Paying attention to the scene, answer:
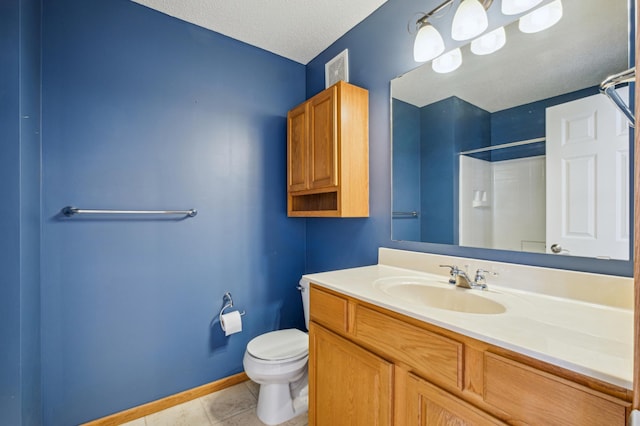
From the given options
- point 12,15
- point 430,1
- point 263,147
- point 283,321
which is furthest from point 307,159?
point 12,15

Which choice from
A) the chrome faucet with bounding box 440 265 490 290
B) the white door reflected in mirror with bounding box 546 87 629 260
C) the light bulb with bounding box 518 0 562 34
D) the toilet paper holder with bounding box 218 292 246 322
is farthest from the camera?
the toilet paper holder with bounding box 218 292 246 322

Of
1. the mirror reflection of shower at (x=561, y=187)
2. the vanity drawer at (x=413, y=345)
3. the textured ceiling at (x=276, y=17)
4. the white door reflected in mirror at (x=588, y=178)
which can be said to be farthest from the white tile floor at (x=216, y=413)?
the textured ceiling at (x=276, y=17)

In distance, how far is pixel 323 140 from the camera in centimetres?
176

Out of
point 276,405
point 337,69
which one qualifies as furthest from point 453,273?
point 337,69

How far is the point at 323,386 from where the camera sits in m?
1.29

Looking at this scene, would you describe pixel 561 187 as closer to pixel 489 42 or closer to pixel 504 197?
pixel 504 197

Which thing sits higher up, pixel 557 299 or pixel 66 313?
pixel 557 299

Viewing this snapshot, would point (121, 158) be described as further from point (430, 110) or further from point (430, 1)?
point (430, 1)

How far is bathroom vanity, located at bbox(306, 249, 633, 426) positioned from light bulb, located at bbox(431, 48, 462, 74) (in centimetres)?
93

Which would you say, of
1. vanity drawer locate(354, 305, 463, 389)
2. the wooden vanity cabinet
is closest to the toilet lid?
the wooden vanity cabinet

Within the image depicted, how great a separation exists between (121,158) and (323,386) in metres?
1.63

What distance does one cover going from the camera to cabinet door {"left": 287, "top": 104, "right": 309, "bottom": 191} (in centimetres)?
193

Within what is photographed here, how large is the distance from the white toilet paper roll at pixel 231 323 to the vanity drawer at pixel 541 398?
1.52 meters

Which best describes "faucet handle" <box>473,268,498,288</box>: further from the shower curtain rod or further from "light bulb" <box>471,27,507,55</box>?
"light bulb" <box>471,27,507,55</box>
